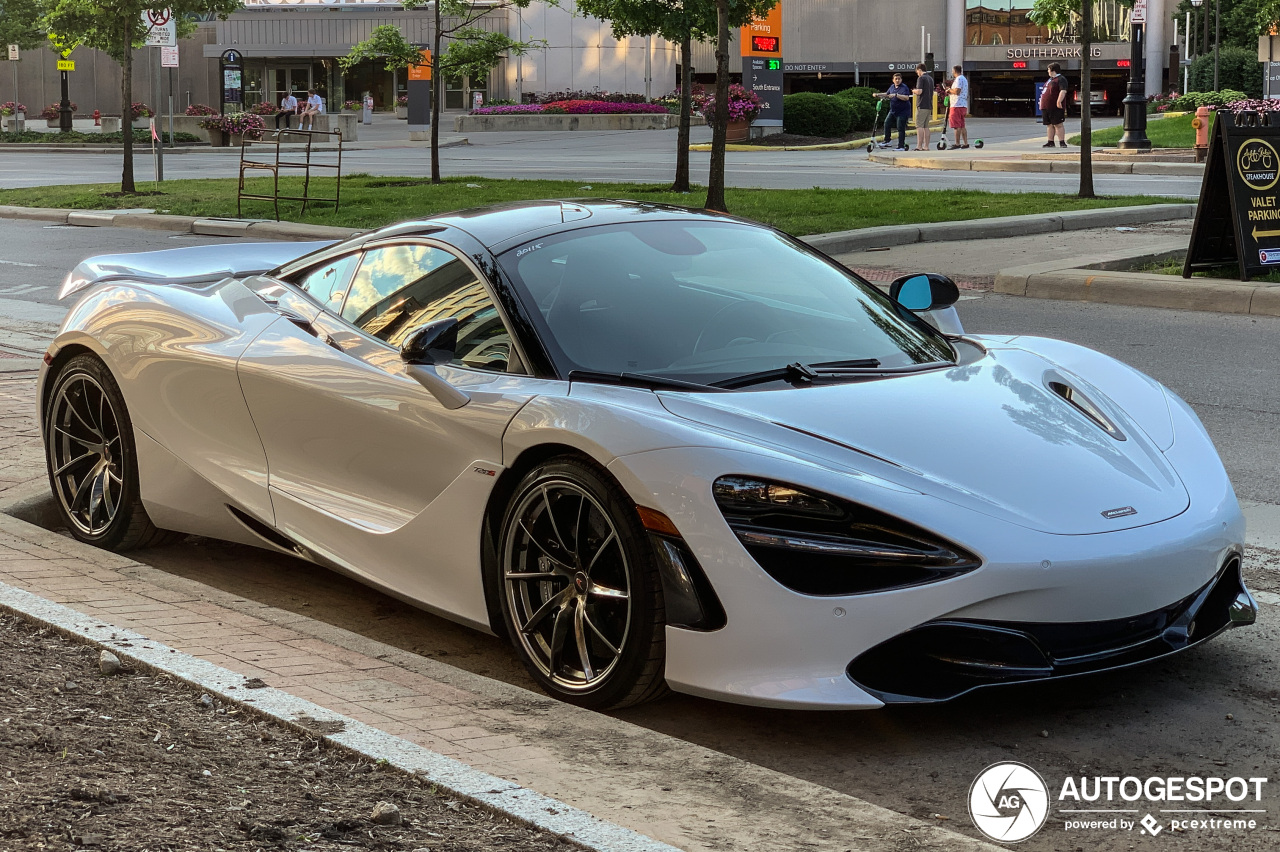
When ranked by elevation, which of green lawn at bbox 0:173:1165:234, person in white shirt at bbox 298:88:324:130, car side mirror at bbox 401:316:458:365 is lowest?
car side mirror at bbox 401:316:458:365

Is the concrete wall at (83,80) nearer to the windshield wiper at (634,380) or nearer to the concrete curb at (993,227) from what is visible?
the concrete curb at (993,227)

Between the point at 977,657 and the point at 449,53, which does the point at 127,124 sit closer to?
the point at 449,53

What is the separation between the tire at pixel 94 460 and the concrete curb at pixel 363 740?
110 cm

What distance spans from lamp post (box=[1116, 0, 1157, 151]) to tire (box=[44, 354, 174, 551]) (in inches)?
992

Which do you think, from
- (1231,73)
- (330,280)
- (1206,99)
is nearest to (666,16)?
(330,280)

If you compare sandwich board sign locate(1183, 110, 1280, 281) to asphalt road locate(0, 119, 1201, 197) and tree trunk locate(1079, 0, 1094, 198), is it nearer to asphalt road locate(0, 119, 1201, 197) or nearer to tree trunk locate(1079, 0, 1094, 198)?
tree trunk locate(1079, 0, 1094, 198)

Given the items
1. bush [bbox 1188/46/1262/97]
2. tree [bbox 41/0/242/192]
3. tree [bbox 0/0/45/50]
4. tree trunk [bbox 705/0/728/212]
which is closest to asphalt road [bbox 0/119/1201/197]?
tree [bbox 41/0/242/192]

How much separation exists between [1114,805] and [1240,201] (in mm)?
9254

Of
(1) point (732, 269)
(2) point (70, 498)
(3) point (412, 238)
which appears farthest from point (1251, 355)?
(2) point (70, 498)

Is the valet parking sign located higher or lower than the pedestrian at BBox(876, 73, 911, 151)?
lower

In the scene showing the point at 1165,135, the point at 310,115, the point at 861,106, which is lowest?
the point at 1165,135

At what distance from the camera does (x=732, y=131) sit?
39.8m

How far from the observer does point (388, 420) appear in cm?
432

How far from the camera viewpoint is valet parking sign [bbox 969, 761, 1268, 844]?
313cm
